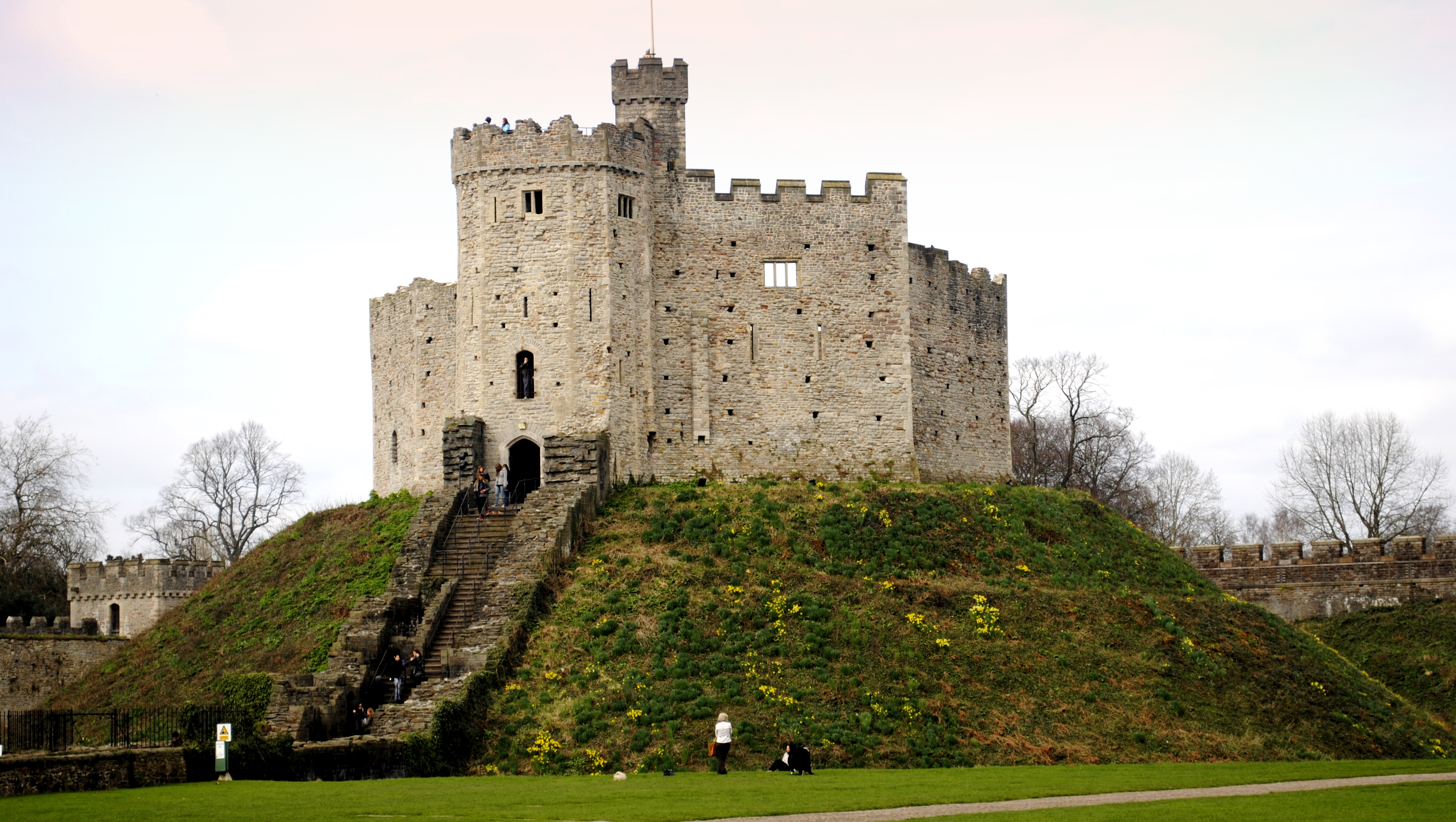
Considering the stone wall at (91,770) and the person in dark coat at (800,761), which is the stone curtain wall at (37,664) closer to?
the stone wall at (91,770)

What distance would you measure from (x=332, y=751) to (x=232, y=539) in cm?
5945

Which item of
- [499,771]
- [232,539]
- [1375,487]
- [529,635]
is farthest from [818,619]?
[232,539]

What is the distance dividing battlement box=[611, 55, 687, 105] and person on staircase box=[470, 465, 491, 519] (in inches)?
534

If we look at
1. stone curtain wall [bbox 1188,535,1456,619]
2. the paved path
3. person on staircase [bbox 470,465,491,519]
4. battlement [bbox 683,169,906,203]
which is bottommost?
the paved path

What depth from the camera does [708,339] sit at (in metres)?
47.1

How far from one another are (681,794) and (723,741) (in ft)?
12.9

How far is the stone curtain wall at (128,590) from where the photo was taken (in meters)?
61.3

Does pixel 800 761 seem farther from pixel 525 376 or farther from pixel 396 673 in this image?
pixel 525 376

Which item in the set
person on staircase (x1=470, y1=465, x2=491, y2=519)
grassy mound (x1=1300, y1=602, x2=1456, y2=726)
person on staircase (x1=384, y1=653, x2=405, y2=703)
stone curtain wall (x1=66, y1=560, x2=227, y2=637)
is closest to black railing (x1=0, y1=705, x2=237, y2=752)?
person on staircase (x1=384, y1=653, x2=405, y2=703)

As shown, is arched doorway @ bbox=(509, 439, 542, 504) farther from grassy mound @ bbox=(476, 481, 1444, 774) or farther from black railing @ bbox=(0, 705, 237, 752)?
black railing @ bbox=(0, 705, 237, 752)

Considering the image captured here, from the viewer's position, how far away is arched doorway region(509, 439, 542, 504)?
44781mm

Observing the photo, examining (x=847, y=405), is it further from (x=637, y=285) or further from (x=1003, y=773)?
(x=1003, y=773)

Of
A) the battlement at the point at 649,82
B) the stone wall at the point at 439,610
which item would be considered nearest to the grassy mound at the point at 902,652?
the stone wall at the point at 439,610

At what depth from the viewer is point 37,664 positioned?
53656mm
